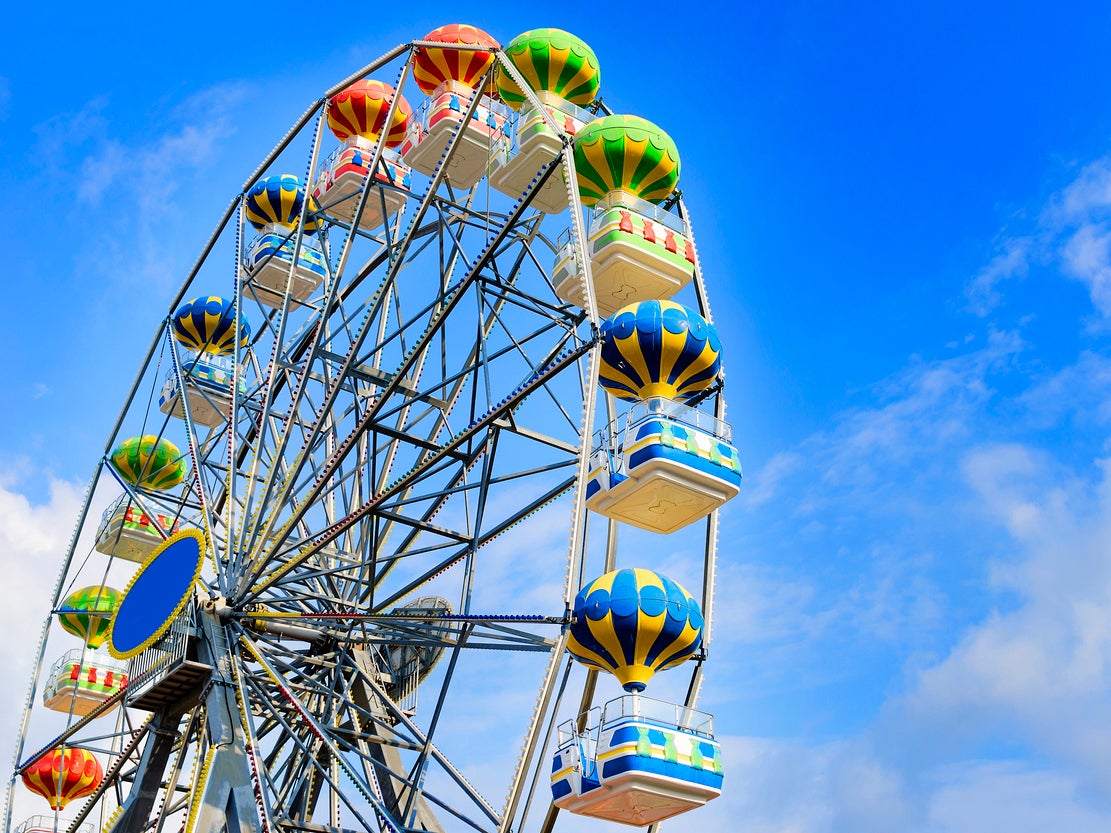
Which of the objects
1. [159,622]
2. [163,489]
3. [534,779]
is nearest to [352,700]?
[159,622]

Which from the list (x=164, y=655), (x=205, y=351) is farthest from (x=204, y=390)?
(x=164, y=655)

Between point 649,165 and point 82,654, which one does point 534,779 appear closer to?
point 649,165

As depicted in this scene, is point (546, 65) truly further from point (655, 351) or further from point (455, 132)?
point (655, 351)

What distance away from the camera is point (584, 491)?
14453 mm

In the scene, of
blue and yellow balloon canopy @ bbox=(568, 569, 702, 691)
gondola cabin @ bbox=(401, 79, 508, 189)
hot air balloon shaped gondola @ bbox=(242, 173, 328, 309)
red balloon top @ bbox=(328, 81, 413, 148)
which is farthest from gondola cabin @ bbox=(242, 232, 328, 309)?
blue and yellow balloon canopy @ bbox=(568, 569, 702, 691)

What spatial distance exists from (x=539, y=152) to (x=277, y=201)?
870 cm

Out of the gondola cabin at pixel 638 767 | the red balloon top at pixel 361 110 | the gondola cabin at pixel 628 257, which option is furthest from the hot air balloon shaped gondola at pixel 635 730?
the red balloon top at pixel 361 110

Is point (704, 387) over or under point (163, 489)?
under

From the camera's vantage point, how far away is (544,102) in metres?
20.1

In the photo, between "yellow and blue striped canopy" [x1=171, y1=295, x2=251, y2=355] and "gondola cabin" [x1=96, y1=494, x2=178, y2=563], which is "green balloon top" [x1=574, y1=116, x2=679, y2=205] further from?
"gondola cabin" [x1=96, y1=494, x2=178, y2=563]

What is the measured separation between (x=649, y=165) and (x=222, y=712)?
9.22m

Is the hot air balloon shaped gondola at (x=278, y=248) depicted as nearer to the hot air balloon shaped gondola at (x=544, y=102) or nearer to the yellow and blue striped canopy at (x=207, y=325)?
the yellow and blue striped canopy at (x=207, y=325)

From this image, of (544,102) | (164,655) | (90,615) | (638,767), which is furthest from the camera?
(90,615)

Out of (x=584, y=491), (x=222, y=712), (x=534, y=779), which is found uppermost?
(x=584, y=491)
